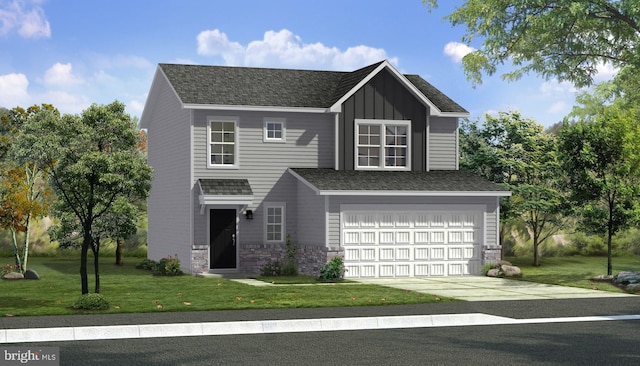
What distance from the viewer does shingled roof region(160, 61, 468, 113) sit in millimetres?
30148

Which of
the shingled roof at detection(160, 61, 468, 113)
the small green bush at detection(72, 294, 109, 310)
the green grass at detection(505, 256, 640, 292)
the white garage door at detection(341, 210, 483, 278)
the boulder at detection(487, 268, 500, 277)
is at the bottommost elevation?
the green grass at detection(505, 256, 640, 292)

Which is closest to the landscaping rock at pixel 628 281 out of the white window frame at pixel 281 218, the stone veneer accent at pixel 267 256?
the stone veneer accent at pixel 267 256

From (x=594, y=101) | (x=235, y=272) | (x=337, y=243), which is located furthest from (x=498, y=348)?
(x=594, y=101)

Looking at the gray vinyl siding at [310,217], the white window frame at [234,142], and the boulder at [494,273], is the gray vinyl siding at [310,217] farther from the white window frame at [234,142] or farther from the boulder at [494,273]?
the boulder at [494,273]

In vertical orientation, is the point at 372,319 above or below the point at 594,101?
below

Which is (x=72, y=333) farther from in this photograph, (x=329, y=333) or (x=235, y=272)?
(x=235, y=272)

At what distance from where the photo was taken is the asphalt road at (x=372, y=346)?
12.1 metres

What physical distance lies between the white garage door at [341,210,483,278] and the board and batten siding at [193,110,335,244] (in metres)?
3.22

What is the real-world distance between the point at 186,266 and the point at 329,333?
15.6 m

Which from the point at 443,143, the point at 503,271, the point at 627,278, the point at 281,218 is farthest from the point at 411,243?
the point at 627,278

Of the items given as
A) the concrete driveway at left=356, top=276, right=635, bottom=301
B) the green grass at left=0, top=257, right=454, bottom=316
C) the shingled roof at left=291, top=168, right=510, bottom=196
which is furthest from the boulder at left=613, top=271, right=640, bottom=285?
the green grass at left=0, top=257, right=454, bottom=316

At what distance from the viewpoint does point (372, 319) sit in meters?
16.2

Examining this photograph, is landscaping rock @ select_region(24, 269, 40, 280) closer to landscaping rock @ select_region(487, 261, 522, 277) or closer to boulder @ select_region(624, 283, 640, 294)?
landscaping rock @ select_region(487, 261, 522, 277)

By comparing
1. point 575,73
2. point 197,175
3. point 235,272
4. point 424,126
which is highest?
point 575,73
